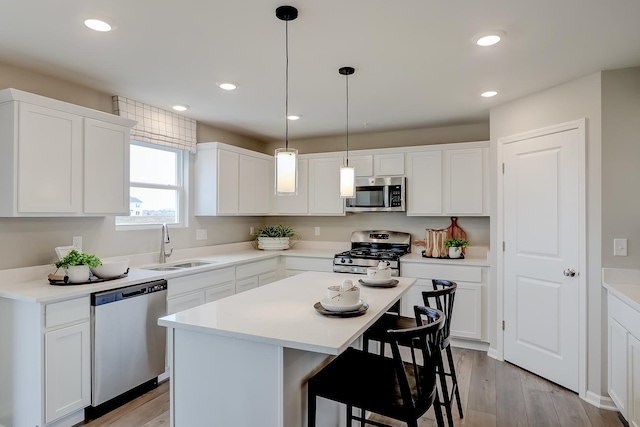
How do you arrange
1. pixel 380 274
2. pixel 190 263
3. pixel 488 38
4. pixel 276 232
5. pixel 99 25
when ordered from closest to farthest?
pixel 99 25 → pixel 488 38 → pixel 380 274 → pixel 190 263 → pixel 276 232

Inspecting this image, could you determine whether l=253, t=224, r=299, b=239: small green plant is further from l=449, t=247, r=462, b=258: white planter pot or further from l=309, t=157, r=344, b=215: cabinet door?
l=449, t=247, r=462, b=258: white planter pot

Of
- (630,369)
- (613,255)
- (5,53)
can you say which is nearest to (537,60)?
(613,255)

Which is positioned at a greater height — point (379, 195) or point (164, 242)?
point (379, 195)

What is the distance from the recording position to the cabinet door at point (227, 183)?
417cm

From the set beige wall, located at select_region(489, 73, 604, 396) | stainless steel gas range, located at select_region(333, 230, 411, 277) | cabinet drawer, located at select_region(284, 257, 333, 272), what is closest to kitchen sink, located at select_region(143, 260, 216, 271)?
cabinet drawer, located at select_region(284, 257, 333, 272)

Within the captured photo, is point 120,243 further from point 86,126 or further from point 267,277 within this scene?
point 267,277

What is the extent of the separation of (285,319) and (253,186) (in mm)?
3201

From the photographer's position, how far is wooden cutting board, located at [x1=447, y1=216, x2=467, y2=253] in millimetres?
4387

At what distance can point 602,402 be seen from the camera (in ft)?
8.79

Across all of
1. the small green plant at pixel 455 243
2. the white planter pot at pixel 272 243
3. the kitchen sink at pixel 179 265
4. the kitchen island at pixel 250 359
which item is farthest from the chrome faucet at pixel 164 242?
the small green plant at pixel 455 243

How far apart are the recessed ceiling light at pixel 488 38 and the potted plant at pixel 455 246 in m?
2.29

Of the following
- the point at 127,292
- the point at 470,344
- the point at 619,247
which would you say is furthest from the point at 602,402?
the point at 127,292

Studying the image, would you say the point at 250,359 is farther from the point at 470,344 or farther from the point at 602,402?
the point at 470,344

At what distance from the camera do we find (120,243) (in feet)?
11.1
